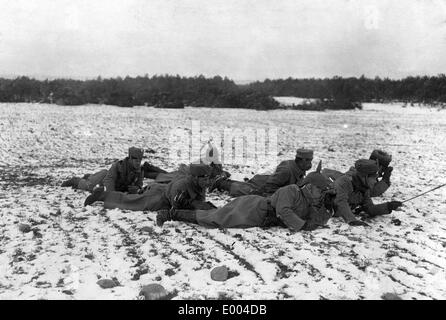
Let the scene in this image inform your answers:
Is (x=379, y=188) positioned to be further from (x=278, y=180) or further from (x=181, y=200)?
(x=181, y=200)

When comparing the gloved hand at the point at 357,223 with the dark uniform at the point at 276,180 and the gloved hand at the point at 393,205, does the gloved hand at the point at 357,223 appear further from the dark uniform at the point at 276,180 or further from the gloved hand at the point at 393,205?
the dark uniform at the point at 276,180

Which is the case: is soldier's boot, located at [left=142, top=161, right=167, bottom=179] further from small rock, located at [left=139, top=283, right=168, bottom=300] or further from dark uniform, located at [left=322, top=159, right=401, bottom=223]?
small rock, located at [left=139, top=283, right=168, bottom=300]

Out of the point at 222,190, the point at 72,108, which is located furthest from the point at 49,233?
the point at 72,108

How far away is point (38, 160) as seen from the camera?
10.1 metres

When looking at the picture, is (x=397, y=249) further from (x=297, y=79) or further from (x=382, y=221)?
(x=297, y=79)

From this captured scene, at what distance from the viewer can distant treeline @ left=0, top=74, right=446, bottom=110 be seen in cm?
2283

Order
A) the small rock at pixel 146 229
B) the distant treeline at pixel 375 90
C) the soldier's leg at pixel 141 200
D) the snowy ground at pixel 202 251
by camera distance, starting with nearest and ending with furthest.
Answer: the snowy ground at pixel 202 251 < the small rock at pixel 146 229 < the soldier's leg at pixel 141 200 < the distant treeline at pixel 375 90

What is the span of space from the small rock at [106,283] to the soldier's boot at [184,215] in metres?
1.79

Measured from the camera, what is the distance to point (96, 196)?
629 centimetres

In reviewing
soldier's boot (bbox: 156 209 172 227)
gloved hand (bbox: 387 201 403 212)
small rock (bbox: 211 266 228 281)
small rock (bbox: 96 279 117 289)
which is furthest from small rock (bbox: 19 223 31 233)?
gloved hand (bbox: 387 201 403 212)

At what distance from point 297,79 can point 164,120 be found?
23.5 metres

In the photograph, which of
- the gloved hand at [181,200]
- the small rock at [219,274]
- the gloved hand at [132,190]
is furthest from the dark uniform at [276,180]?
the small rock at [219,274]

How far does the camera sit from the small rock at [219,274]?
152 inches

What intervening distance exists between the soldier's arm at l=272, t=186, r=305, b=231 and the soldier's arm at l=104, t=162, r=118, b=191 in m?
2.61
